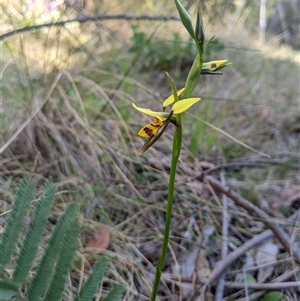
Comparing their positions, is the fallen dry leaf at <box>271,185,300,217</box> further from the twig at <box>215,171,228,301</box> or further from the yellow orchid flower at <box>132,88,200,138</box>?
the yellow orchid flower at <box>132,88,200,138</box>

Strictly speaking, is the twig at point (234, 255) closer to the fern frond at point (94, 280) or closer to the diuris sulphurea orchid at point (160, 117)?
the fern frond at point (94, 280)

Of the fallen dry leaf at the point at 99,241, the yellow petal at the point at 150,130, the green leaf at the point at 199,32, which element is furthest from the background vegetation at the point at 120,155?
the green leaf at the point at 199,32

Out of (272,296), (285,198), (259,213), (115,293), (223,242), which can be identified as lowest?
(115,293)

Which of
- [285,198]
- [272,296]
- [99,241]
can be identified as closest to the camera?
[272,296]

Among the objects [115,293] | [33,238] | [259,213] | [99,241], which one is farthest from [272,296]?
[33,238]

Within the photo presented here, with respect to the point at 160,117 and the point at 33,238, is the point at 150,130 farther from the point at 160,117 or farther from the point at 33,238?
the point at 33,238

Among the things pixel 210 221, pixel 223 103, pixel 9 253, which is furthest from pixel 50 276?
pixel 223 103

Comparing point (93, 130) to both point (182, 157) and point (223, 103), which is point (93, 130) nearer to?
point (182, 157)
